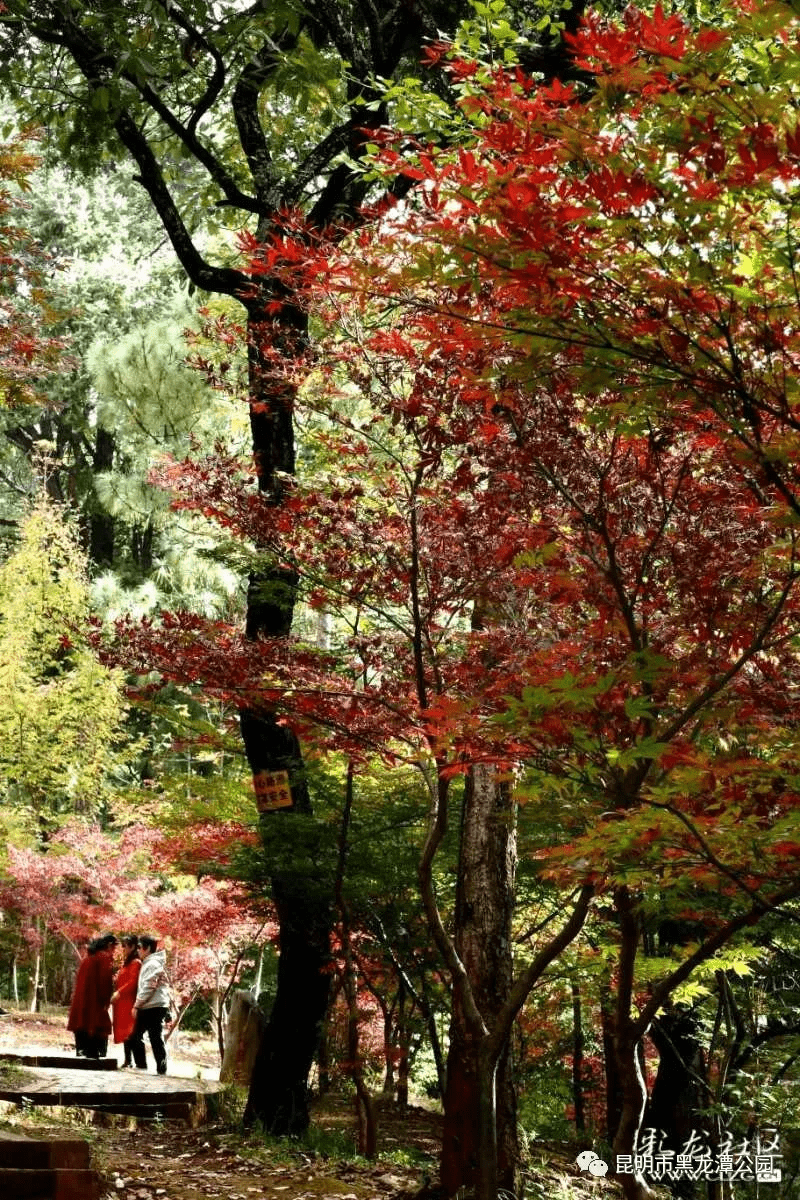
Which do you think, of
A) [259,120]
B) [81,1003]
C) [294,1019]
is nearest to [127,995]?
[81,1003]

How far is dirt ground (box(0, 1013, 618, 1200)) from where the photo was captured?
588cm

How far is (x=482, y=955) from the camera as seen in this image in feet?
19.4

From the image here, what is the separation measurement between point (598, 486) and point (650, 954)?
5.79 metres

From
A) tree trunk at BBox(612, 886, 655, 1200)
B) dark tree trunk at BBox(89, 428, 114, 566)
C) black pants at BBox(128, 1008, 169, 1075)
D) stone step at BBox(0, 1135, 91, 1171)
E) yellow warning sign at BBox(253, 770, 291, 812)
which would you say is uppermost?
dark tree trunk at BBox(89, 428, 114, 566)

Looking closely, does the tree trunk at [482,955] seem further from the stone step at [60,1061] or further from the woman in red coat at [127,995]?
the woman in red coat at [127,995]

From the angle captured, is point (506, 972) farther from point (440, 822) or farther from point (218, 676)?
point (218, 676)

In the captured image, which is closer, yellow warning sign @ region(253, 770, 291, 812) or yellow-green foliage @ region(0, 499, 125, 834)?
yellow warning sign @ region(253, 770, 291, 812)

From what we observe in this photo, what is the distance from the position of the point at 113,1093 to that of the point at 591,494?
6758 mm

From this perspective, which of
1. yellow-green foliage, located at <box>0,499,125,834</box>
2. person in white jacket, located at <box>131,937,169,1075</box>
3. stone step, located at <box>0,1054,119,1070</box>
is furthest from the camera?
yellow-green foliage, located at <box>0,499,125,834</box>

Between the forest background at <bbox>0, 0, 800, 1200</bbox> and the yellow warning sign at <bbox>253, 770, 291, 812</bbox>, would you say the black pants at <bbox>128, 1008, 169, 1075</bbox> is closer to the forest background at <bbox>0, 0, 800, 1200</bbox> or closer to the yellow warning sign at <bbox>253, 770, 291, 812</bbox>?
the forest background at <bbox>0, 0, 800, 1200</bbox>


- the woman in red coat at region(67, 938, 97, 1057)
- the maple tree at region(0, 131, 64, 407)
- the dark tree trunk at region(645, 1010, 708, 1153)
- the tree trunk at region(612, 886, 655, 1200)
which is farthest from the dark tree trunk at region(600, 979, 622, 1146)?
the maple tree at region(0, 131, 64, 407)

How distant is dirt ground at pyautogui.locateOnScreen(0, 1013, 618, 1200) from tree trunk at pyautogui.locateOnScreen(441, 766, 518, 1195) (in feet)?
1.15

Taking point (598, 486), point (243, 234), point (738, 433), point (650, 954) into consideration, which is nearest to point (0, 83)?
point (243, 234)

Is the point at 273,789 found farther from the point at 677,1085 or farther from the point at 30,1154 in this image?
the point at 677,1085
